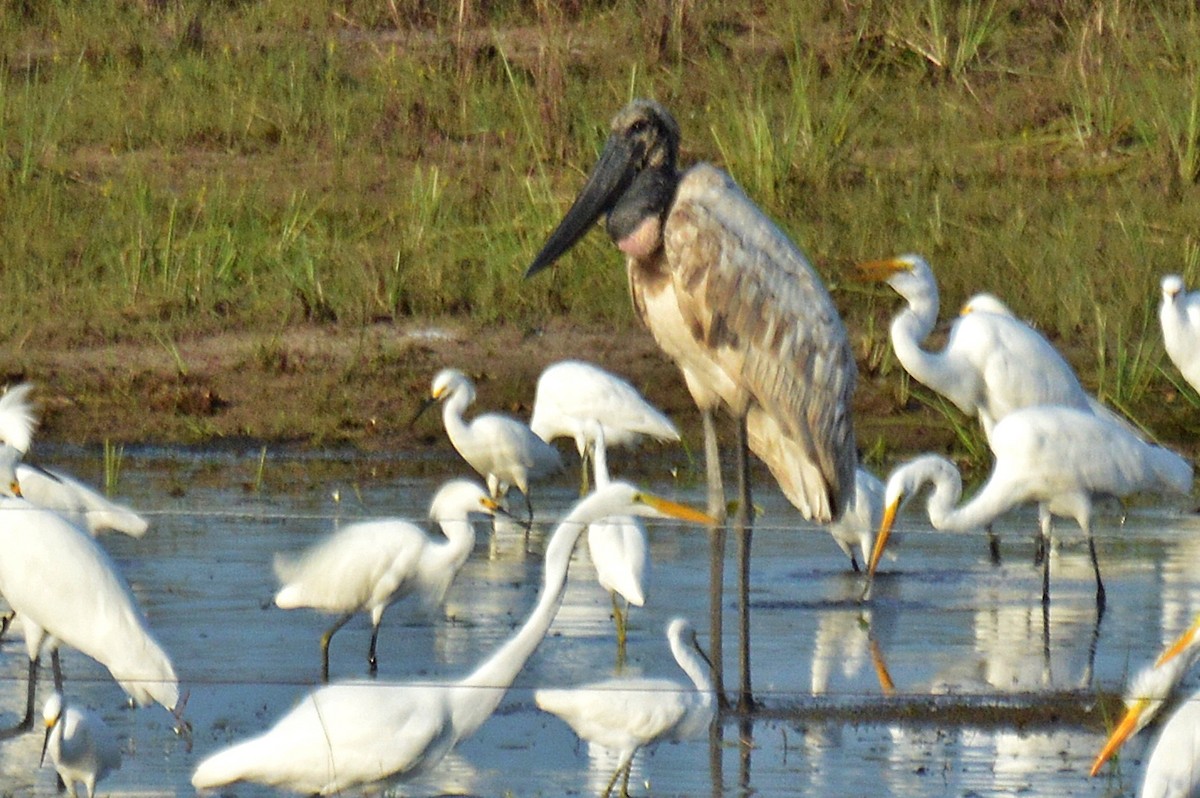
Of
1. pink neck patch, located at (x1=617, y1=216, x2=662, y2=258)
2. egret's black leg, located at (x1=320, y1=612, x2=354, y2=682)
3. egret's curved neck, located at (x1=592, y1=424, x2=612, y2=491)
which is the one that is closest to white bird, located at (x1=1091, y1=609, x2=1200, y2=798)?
pink neck patch, located at (x1=617, y1=216, x2=662, y2=258)

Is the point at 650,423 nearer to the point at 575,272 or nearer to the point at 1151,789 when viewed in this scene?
the point at 575,272

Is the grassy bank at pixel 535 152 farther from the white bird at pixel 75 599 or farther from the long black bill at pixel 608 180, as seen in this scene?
the white bird at pixel 75 599

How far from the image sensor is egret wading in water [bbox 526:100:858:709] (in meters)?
6.92

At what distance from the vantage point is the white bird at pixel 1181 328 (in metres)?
10.3

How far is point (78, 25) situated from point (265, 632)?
9.73 metres

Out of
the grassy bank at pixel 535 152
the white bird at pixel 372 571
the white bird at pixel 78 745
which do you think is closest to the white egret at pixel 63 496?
the white bird at pixel 372 571

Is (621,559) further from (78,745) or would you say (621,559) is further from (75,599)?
(78,745)

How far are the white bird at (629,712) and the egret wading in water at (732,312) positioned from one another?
4.52 feet

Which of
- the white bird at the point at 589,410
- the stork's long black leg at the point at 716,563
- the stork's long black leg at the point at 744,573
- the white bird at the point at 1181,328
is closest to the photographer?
the stork's long black leg at the point at 744,573

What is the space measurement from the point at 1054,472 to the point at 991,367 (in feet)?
4.93

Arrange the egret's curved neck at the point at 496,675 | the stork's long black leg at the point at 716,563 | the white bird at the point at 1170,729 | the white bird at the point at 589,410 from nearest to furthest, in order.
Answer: the white bird at the point at 1170,729, the egret's curved neck at the point at 496,675, the stork's long black leg at the point at 716,563, the white bird at the point at 589,410

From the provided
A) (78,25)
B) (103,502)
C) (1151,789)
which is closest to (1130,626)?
(1151,789)

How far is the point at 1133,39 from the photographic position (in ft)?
48.9

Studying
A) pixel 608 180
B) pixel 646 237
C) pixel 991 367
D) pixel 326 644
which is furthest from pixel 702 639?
pixel 991 367
